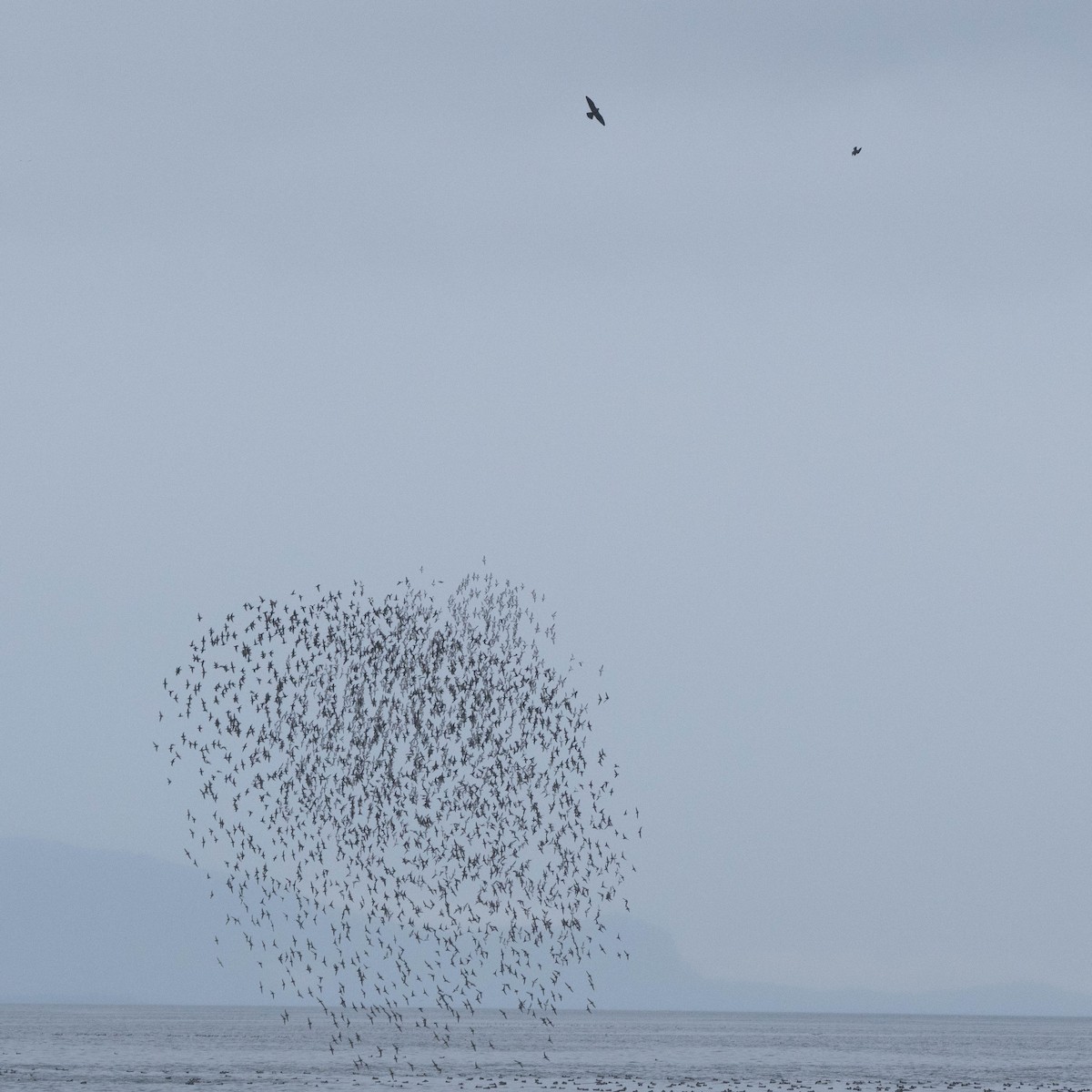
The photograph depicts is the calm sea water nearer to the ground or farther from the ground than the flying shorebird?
nearer to the ground

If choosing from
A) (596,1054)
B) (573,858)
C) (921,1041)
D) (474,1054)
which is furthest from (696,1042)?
(573,858)

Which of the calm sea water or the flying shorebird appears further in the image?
the calm sea water

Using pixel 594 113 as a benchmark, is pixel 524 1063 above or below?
below

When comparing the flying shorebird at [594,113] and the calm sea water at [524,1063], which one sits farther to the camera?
the calm sea water at [524,1063]

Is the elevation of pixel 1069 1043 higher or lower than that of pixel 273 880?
lower

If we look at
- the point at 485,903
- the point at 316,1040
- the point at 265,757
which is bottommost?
the point at 316,1040

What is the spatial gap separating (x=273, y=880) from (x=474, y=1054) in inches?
3207

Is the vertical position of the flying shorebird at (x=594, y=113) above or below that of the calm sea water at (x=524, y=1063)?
above

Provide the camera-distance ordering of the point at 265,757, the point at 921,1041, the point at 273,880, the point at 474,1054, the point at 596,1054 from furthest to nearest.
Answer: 1. the point at 921,1041
2. the point at 596,1054
3. the point at 474,1054
4. the point at 265,757
5. the point at 273,880

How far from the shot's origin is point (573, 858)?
5291 centimetres

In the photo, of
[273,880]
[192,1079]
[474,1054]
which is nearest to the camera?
[273,880]

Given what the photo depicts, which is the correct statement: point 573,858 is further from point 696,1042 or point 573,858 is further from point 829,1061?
point 696,1042

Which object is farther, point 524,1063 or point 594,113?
point 524,1063

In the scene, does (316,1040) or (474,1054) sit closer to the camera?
(474,1054)
